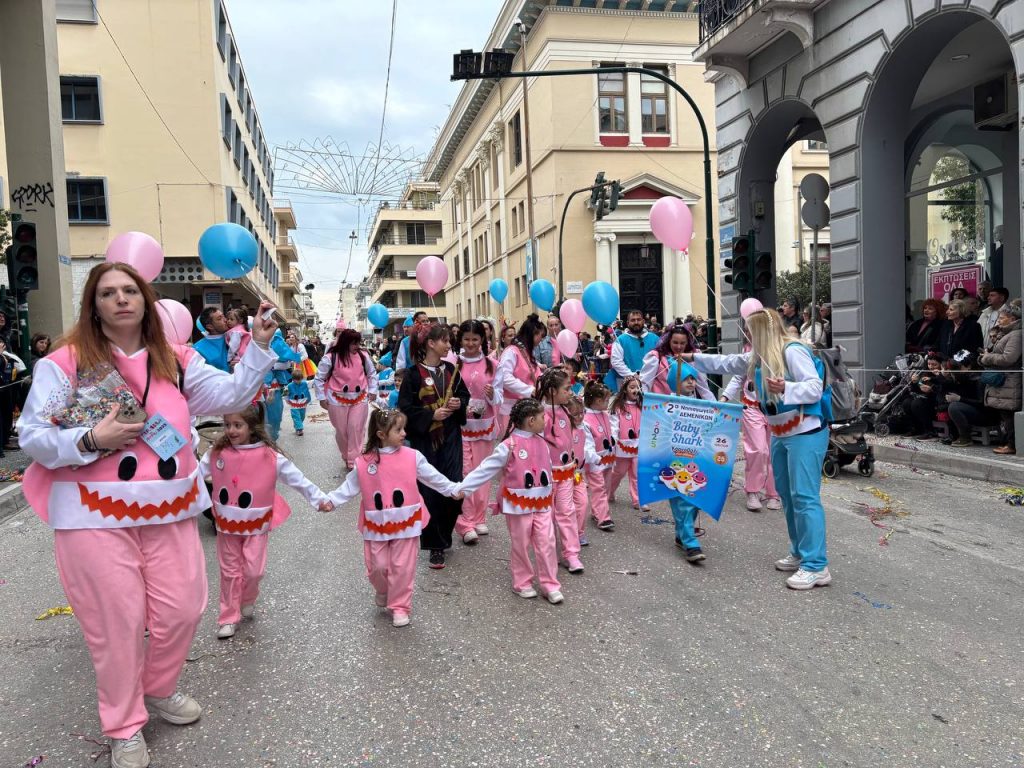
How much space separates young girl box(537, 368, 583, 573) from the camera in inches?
213

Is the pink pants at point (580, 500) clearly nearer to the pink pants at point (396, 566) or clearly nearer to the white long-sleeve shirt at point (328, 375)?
the pink pants at point (396, 566)

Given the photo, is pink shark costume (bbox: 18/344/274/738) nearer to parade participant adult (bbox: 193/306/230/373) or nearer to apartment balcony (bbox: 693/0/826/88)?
parade participant adult (bbox: 193/306/230/373)

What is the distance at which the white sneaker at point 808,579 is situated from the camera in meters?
4.98

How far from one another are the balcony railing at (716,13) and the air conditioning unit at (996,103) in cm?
426

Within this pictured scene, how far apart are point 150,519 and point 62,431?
46 centimetres

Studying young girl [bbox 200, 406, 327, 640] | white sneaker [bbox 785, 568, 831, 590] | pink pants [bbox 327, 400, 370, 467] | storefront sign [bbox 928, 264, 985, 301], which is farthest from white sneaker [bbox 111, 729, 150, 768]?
storefront sign [bbox 928, 264, 985, 301]

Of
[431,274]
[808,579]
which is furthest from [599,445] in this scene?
[431,274]

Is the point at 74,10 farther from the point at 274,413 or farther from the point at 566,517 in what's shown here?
the point at 566,517

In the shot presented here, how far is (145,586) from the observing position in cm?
309

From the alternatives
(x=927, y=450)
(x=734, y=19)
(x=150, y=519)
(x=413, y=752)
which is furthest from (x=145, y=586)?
(x=734, y=19)

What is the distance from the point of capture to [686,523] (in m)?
5.73

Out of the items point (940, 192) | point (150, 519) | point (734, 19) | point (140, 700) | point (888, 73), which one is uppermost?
point (734, 19)

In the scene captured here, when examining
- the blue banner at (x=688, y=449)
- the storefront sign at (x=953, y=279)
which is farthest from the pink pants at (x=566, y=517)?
the storefront sign at (x=953, y=279)

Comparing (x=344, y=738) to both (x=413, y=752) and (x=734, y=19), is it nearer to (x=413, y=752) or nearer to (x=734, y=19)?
(x=413, y=752)
